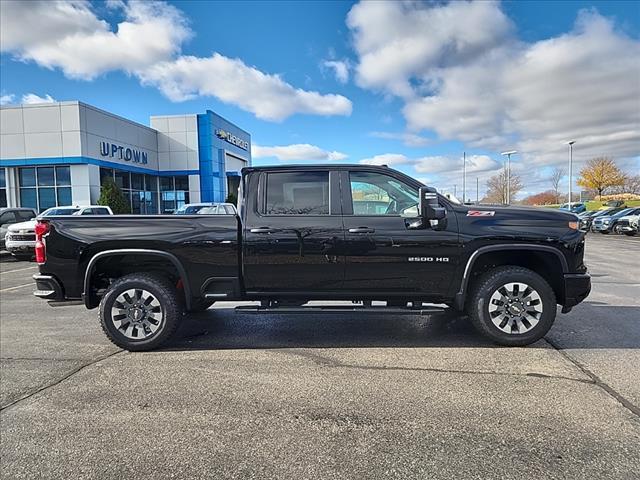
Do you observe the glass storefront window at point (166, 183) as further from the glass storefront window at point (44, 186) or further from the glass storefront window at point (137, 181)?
the glass storefront window at point (44, 186)

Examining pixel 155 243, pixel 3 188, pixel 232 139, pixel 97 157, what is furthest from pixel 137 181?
pixel 155 243

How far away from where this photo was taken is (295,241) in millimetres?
4887

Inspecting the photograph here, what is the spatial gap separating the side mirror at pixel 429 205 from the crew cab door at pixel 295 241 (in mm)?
901

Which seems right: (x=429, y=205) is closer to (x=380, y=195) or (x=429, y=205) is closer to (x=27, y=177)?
(x=380, y=195)

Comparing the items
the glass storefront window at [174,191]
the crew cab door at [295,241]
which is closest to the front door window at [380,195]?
the crew cab door at [295,241]

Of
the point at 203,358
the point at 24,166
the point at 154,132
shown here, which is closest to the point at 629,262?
the point at 203,358

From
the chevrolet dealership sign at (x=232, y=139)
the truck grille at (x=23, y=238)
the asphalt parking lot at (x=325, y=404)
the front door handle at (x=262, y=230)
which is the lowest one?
the asphalt parking lot at (x=325, y=404)

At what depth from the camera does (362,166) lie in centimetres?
510

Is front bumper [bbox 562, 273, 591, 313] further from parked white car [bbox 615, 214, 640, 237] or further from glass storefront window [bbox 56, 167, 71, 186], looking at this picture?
glass storefront window [bbox 56, 167, 71, 186]

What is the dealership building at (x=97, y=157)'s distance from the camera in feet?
80.8

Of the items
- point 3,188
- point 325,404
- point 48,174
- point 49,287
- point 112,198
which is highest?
point 48,174

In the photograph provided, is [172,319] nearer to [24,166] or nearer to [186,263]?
[186,263]

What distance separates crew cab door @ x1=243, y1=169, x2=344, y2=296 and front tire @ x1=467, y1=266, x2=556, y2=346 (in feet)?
5.25

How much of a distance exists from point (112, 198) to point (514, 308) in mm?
23706
